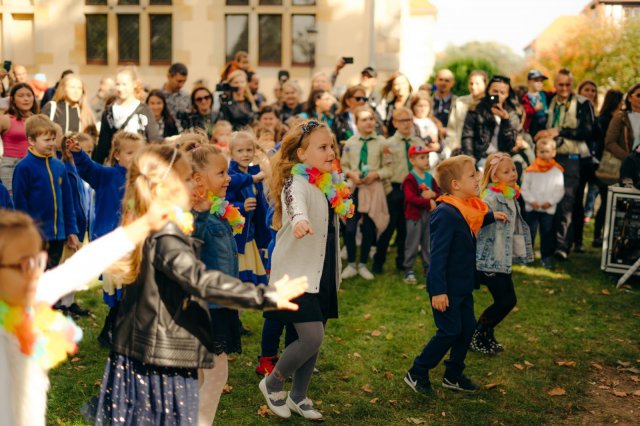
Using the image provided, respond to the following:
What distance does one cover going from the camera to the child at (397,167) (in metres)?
9.19

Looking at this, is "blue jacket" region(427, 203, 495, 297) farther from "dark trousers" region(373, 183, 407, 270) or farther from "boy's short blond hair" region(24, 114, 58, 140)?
"dark trousers" region(373, 183, 407, 270)

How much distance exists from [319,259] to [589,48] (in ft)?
72.0

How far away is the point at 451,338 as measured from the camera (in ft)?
17.7

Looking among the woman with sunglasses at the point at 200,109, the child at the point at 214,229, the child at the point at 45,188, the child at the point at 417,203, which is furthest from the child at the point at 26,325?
the woman with sunglasses at the point at 200,109

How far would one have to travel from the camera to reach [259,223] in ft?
22.2

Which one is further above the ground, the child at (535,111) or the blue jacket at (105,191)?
the child at (535,111)

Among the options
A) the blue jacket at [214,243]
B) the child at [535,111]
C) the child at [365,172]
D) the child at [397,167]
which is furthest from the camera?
the child at [535,111]

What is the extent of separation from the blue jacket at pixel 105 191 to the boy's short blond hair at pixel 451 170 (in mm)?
2794

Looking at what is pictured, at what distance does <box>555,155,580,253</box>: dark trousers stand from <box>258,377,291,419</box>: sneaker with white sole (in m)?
6.27

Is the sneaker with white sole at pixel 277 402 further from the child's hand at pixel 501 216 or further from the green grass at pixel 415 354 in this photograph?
the child's hand at pixel 501 216

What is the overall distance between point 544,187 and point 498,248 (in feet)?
12.2

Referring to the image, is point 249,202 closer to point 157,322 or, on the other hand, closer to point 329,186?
point 329,186

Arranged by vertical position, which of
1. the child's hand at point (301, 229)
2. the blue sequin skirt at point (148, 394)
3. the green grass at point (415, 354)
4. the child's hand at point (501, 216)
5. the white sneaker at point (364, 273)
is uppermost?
the child's hand at point (301, 229)

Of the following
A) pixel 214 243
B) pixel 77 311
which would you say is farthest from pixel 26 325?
pixel 77 311
